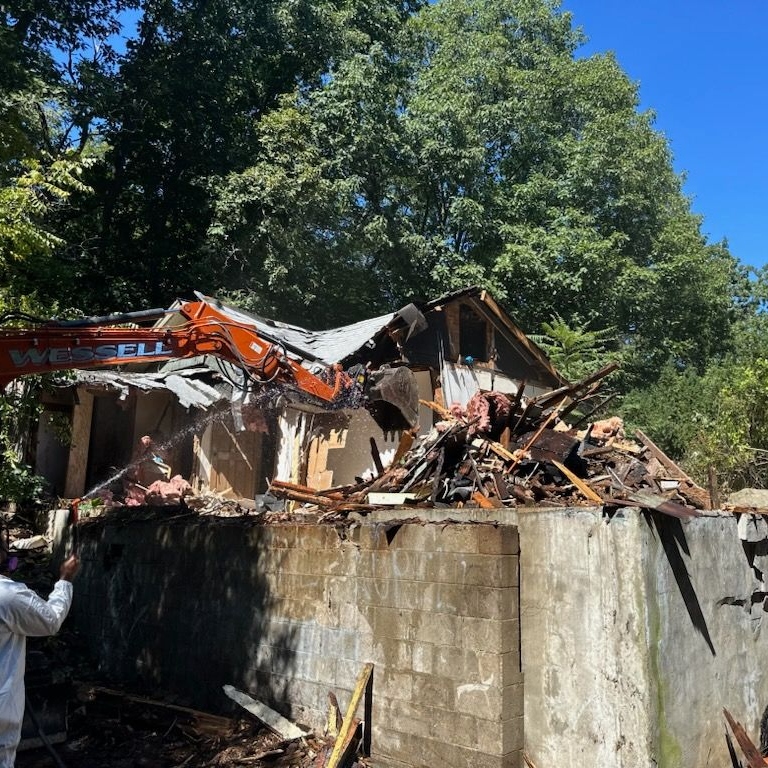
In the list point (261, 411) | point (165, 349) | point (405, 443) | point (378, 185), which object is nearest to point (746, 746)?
point (405, 443)

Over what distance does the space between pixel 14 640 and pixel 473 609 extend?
3339mm

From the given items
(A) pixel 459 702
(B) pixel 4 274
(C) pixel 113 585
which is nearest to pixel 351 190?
(B) pixel 4 274

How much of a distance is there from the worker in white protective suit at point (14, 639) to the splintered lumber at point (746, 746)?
530cm

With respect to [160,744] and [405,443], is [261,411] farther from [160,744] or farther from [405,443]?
[160,744]

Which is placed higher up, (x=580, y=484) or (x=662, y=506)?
(x=580, y=484)

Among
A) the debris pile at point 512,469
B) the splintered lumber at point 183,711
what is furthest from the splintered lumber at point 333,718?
the debris pile at point 512,469

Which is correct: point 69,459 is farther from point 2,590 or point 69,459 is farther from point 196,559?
point 2,590

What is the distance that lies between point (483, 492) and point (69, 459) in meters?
11.7

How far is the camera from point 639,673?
5.00m

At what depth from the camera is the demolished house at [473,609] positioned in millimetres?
5246

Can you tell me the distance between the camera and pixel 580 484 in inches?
239

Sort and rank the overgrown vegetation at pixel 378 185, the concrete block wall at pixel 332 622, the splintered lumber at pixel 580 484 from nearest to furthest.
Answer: the concrete block wall at pixel 332 622, the splintered lumber at pixel 580 484, the overgrown vegetation at pixel 378 185

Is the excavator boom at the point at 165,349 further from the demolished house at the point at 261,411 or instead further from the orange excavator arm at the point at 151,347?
the demolished house at the point at 261,411

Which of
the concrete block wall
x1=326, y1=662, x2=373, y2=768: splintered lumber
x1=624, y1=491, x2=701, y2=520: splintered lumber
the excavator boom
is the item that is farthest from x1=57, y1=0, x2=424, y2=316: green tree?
x1=624, y1=491, x2=701, y2=520: splintered lumber
